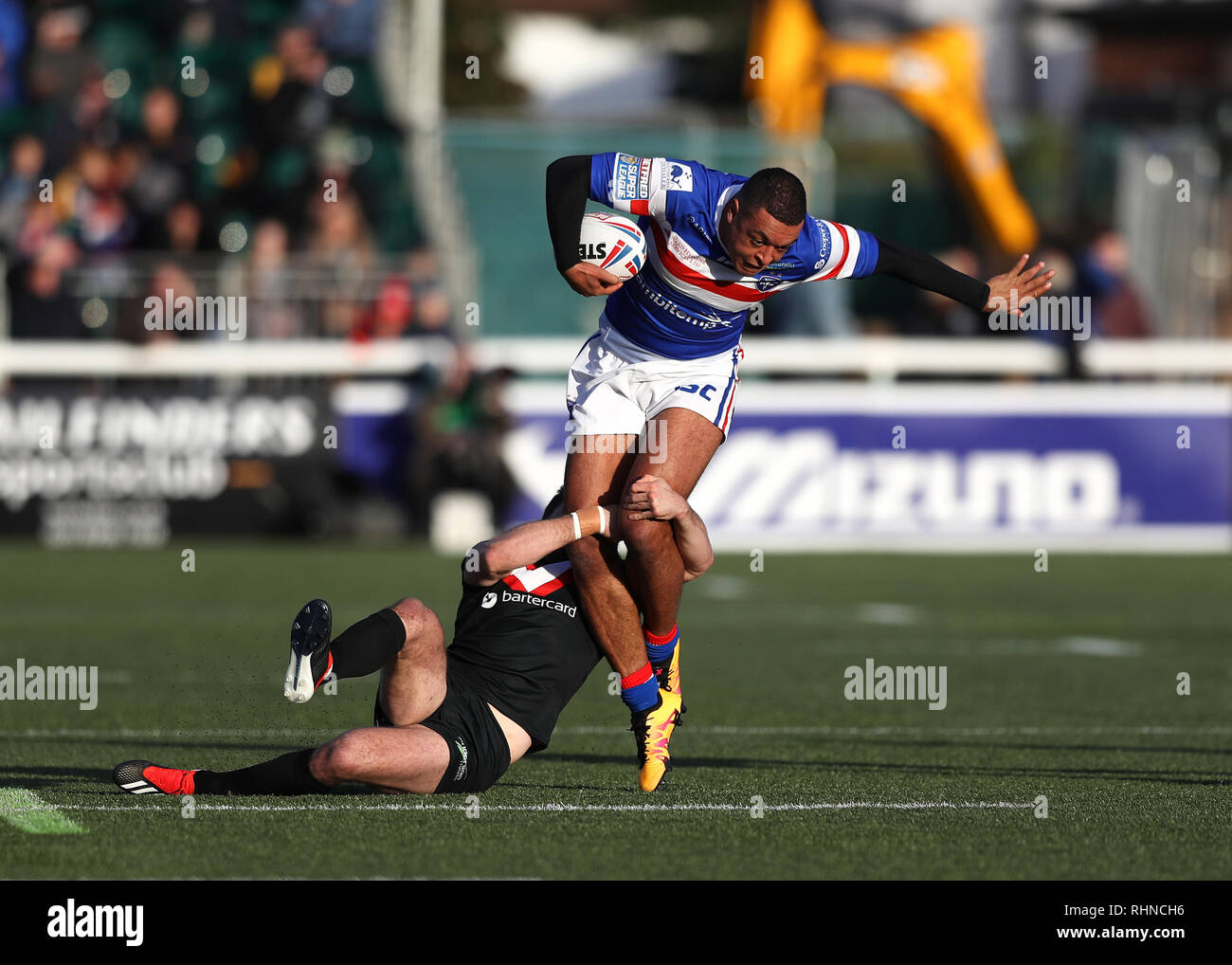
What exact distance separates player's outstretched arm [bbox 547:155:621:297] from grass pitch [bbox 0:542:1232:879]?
1787mm

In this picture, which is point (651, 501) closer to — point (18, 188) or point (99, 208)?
point (99, 208)

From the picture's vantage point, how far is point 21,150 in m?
23.3

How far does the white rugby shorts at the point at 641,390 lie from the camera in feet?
26.5

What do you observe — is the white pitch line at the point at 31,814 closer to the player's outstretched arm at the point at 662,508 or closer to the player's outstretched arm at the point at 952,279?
the player's outstretched arm at the point at 662,508

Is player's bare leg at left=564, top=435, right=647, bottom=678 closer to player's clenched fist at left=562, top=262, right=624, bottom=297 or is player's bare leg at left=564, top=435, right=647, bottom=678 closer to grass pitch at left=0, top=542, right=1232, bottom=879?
grass pitch at left=0, top=542, right=1232, bottom=879

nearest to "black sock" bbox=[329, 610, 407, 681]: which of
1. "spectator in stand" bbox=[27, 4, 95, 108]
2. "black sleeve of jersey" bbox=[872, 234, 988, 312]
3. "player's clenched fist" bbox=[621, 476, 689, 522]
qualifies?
"player's clenched fist" bbox=[621, 476, 689, 522]

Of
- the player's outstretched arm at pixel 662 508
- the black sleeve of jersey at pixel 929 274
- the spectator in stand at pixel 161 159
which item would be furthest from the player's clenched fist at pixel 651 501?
the spectator in stand at pixel 161 159

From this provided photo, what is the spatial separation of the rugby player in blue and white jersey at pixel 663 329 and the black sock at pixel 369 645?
91cm

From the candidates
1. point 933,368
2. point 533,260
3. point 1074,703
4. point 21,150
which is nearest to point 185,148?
point 21,150

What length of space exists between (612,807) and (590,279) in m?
1.86

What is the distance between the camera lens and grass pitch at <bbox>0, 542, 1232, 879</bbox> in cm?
606

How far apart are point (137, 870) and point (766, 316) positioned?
52.3 ft

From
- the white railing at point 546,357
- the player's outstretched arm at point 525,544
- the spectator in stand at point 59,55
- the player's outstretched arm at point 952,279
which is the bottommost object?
the player's outstretched arm at point 525,544
